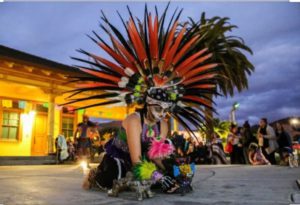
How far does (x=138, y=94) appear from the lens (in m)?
2.90

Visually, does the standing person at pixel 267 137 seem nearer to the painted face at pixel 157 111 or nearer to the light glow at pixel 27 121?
the painted face at pixel 157 111

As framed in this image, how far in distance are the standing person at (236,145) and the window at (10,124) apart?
9.00m

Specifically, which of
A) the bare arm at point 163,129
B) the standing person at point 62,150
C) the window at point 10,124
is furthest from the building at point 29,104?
the bare arm at point 163,129

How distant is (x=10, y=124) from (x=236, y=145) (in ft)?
30.3

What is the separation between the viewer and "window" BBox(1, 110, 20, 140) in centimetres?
1357

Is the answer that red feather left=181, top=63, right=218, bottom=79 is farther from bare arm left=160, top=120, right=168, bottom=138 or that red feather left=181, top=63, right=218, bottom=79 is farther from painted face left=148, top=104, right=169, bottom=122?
bare arm left=160, top=120, right=168, bottom=138

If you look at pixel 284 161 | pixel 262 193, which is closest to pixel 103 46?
pixel 262 193

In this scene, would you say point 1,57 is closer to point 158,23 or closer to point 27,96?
point 27,96

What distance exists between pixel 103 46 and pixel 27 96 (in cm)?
1256

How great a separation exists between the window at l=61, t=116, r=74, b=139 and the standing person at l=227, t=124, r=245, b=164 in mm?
8998

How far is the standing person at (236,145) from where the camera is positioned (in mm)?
10117

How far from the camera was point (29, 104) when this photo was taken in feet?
48.1

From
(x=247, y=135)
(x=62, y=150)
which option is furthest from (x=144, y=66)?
(x=62, y=150)

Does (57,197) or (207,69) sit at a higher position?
(207,69)
